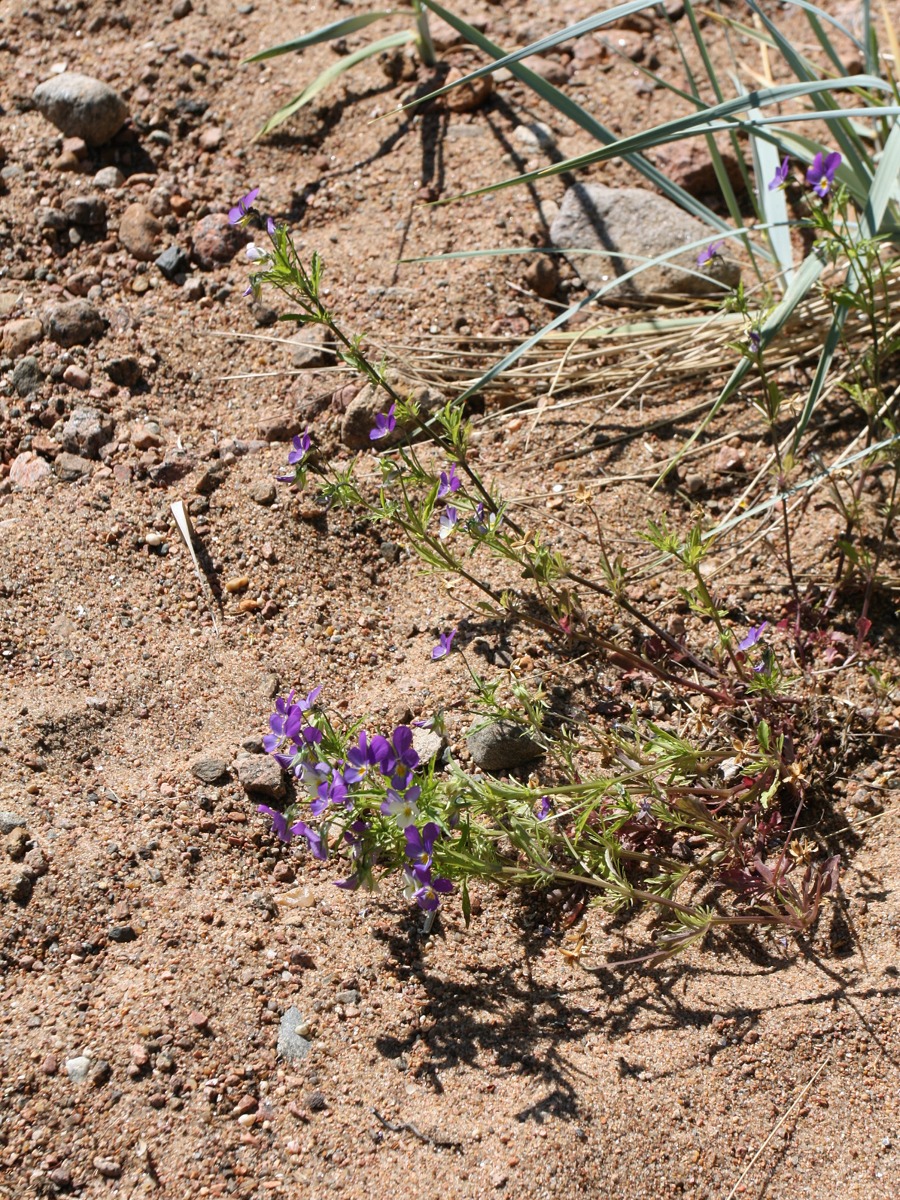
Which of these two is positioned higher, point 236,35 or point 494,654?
point 236,35

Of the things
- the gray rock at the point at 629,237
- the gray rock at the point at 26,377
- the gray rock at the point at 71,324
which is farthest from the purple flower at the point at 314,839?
the gray rock at the point at 629,237

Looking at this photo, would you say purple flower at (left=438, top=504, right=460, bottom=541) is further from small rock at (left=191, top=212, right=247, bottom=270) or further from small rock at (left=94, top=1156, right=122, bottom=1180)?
small rock at (left=191, top=212, right=247, bottom=270)

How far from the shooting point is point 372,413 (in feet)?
9.61

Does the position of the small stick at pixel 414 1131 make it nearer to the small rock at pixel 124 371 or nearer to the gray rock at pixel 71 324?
the small rock at pixel 124 371

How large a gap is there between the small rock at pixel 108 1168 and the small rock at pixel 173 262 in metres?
2.41

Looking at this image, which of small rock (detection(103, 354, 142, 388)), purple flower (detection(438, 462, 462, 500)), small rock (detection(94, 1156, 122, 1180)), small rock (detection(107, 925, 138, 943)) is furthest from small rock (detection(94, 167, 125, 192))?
small rock (detection(94, 1156, 122, 1180))

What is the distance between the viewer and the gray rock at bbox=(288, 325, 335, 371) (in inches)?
122

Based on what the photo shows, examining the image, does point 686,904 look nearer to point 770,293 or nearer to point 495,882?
point 495,882

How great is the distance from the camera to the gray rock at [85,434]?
292 cm

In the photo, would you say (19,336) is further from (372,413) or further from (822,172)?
(822,172)

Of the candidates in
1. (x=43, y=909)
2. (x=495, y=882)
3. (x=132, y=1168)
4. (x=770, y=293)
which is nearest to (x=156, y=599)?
(x=43, y=909)

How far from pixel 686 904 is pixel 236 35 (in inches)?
126

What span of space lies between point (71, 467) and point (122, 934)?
1.30 metres

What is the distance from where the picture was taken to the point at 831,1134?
186 centimetres
